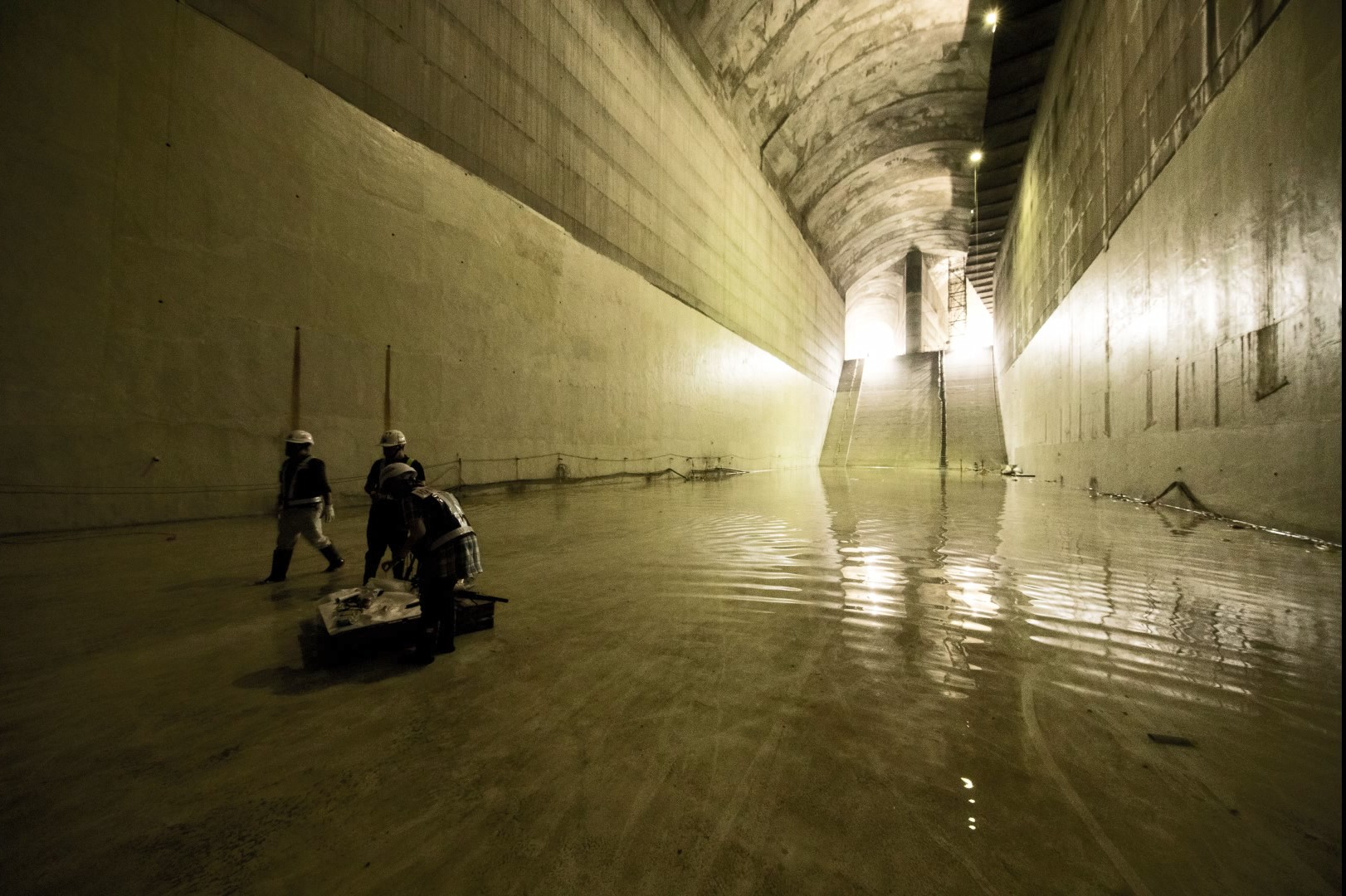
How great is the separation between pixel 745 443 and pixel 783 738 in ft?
52.0

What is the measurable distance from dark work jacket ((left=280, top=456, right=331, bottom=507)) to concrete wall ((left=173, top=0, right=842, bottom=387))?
→ 18.4 feet

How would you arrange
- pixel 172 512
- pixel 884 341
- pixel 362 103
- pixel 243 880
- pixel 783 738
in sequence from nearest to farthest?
pixel 243 880
pixel 783 738
pixel 172 512
pixel 362 103
pixel 884 341

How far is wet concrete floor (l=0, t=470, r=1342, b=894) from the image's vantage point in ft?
4.00

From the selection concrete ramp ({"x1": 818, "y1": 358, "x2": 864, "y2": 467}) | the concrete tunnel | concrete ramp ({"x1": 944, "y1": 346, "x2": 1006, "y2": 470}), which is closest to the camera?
the concrete tunnel

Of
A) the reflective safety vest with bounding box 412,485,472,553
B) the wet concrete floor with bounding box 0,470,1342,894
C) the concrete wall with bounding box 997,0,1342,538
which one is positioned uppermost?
the concrete wall with bounding box 997,0,1342,538

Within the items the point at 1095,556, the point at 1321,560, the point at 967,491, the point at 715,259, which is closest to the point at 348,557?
the point at 1095,556

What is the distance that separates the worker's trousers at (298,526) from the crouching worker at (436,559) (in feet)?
5.99

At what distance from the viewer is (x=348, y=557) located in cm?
440

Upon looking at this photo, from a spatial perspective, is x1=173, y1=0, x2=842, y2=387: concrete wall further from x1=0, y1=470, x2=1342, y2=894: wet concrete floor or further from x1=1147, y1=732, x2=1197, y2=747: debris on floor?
x1=1147, y1=732, x2=1197, y2=747: debris on floor

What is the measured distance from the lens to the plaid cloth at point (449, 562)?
7.89ft

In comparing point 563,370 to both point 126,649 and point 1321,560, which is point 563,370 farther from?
point 1321,560

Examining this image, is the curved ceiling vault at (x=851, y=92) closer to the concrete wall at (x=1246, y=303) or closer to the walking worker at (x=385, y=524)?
the concrete wall at (x=1246, y=303)

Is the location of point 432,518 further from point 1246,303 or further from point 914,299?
point 914,299

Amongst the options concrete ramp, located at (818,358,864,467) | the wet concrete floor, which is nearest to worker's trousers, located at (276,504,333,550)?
the wet concrete floor
